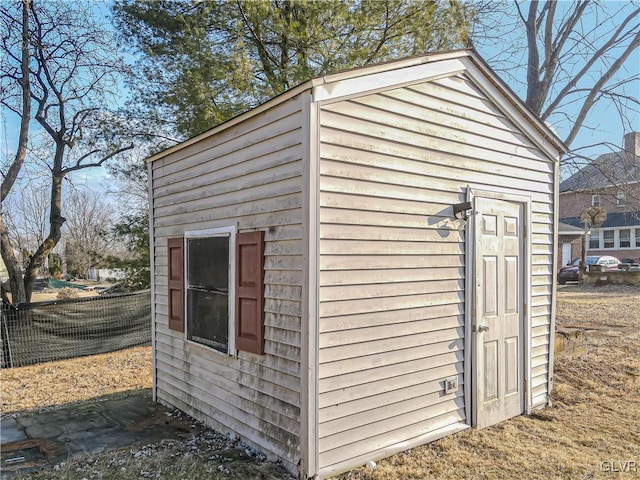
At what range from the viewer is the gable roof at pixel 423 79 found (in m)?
3.05

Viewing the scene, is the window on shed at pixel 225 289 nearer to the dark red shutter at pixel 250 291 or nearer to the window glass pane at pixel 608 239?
the dark red shutter at pixel 250 291

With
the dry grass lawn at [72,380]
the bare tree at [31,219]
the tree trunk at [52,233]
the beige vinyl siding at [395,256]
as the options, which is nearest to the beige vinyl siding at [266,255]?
the beige vinyl siding at [395,256]

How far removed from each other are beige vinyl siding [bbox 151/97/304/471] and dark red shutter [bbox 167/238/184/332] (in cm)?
13

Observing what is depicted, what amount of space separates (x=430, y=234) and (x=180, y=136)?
281 inches

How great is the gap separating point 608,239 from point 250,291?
28.7 metres

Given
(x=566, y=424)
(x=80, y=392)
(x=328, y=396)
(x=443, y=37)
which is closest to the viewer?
(x=328, y=396)

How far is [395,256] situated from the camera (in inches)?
136

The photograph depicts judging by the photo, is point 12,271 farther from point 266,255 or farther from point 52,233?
point 266,255

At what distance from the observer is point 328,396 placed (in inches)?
118

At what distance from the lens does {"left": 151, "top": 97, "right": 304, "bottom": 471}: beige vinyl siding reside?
309cm

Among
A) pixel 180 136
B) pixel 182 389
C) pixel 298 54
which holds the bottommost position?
pixel 182 389

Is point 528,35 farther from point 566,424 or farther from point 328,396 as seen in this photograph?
point 328,396

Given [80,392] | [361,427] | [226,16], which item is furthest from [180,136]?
[361,427]

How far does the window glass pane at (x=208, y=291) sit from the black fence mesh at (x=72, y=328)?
188 inches
